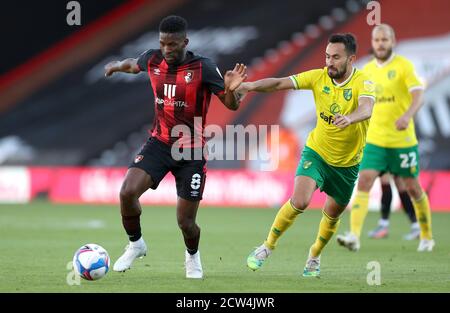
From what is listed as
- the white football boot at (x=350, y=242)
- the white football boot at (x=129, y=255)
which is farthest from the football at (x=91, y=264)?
the white football boot at (x=350, y=242)

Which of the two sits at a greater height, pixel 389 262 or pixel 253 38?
pixel 253 38

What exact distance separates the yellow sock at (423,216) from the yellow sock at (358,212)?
63 cm

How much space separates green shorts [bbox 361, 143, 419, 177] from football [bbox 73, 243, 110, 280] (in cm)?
482

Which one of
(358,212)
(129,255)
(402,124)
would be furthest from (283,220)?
(358,212)

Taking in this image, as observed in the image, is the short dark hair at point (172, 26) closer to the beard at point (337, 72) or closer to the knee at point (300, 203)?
the beard at point (337, 72)

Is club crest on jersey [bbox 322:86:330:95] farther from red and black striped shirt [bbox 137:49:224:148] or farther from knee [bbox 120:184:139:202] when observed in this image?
knee [bbox 120:184:139:202]

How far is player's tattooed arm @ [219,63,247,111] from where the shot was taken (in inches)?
310

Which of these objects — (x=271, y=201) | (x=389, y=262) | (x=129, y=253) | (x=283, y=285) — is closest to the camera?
(x=283, y=285)

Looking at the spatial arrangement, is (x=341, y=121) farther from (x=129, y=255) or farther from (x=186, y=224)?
(x=129, y=255)

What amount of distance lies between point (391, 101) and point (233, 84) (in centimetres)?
450

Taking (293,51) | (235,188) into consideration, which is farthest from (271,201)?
(293,51)

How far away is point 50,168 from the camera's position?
69.3ft

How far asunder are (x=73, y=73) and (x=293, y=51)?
611 cm

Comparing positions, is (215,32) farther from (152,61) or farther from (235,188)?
(152,61)
